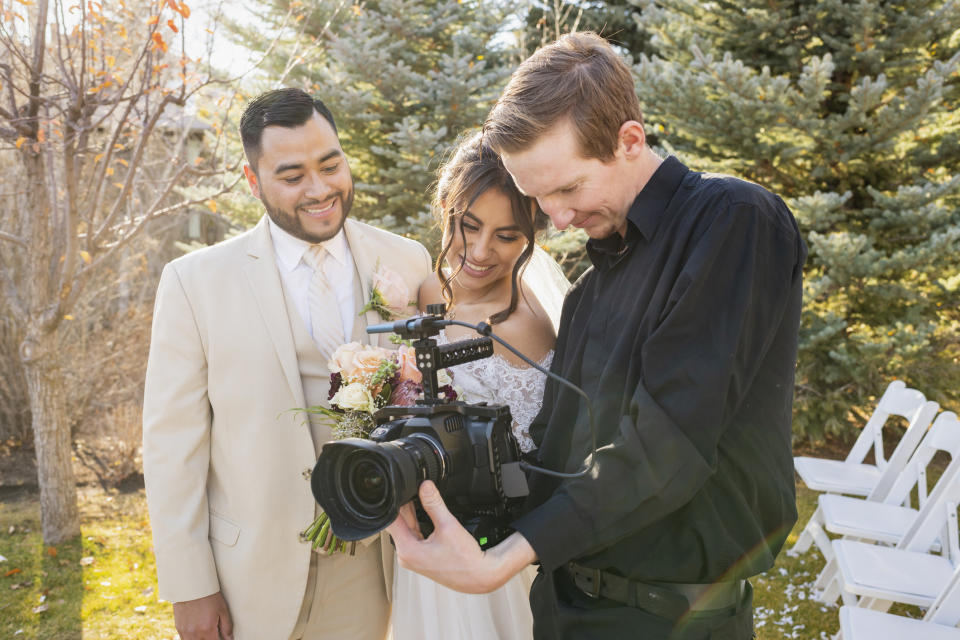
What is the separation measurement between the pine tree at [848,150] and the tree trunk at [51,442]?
5.53m

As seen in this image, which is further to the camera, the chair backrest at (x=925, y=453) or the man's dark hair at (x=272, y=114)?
the chair backrest at (x=925, y=453)

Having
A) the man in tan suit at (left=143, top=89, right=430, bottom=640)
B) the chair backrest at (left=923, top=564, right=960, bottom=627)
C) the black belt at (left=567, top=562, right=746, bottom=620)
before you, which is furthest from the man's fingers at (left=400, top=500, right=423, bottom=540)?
the chair backrest at (left=923, top=564, right=960, bottom=627)

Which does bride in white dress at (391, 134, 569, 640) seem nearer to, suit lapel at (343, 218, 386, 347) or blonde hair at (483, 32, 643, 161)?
suit lapel at (343, 218, 386, 347)

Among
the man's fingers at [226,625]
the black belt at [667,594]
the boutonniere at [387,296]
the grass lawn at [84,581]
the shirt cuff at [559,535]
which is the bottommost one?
the grass lawn at [84,581]

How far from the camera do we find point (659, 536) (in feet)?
5.29

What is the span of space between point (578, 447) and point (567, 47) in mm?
958

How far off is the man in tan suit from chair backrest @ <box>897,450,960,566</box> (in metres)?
2.95

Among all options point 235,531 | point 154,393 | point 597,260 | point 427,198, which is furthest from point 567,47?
point 427,198

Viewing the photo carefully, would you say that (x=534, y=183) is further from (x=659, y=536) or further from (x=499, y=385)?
(x=499, y=385)

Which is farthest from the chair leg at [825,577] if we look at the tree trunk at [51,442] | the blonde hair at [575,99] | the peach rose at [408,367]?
the tree trunk at [51,442]

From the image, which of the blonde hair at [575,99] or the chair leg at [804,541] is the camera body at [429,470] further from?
the chair leg at [804,541]

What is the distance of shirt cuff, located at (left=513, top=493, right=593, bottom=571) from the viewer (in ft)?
4.92

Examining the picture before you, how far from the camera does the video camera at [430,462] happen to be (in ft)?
4.84

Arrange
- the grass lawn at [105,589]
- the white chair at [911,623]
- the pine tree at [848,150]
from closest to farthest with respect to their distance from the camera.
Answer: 1. the white chair at [911,623]
2. the grass lawn at [105,589]
3. the pine tree at [848,150]
